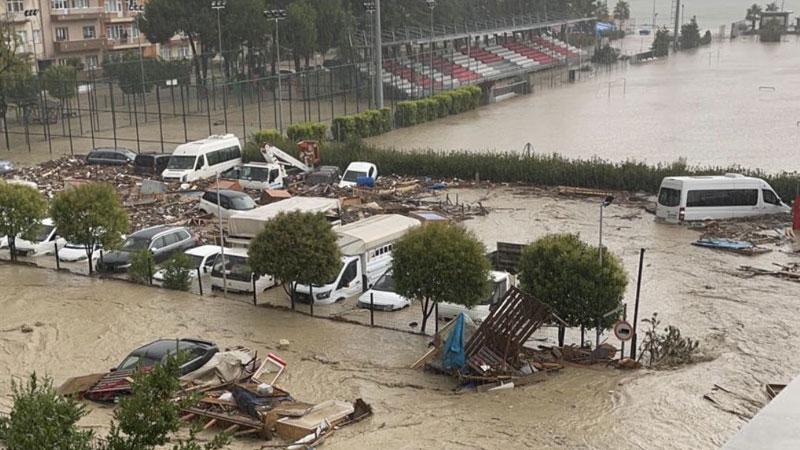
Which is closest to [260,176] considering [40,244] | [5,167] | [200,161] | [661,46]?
[200,161]

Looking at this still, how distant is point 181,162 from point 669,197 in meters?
14.8

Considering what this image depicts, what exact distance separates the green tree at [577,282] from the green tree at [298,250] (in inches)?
146

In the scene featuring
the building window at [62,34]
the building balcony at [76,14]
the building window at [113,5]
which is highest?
the building window at [113,5]

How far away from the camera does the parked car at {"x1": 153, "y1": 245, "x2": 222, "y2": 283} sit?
66.0 ft

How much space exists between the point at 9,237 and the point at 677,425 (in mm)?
15234

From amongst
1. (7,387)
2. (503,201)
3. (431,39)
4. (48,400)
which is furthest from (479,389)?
(431,39)

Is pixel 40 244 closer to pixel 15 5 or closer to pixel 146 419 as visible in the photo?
pixel 146 419

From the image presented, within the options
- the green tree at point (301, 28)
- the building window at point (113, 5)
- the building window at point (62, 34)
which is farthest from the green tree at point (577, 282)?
the building window at point (113, 5)

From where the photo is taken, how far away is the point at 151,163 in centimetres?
3256

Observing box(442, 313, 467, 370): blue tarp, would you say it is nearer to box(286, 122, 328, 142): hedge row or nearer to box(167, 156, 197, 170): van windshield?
box(167, 156, 197, 170): van windshield

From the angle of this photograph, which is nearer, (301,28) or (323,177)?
(323,177)

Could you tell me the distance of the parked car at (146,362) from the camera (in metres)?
13.5

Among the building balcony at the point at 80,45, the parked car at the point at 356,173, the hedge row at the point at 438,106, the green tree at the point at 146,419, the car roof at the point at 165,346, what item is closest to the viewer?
the green tree at the point at 146,419

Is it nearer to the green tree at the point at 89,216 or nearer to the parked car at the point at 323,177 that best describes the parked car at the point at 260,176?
the parked car at the point at 323,177
